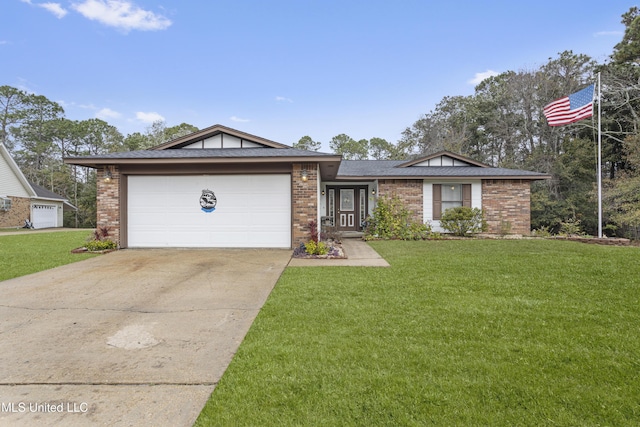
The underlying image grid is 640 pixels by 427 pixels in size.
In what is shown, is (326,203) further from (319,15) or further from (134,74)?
(134,74)

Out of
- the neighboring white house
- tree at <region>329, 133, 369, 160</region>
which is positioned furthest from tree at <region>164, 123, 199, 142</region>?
tree at <region>329, 133, 369, 160</region>

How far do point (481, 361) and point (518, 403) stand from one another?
20.4 inches

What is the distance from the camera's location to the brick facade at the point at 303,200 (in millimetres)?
8656

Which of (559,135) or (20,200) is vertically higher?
(559,135)

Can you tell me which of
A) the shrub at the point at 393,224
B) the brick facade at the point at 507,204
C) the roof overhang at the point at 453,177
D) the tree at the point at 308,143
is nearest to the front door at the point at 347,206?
the roof overhang at the point at 453,177

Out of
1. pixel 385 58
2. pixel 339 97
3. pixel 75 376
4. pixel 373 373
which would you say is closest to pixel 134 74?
pixel 339 97

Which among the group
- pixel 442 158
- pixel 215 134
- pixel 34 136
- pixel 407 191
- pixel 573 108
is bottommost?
pixel 407 191

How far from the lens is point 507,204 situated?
12.7 m

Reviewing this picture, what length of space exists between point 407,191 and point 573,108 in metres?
6.83

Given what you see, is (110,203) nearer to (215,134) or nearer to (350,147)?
(215,134)

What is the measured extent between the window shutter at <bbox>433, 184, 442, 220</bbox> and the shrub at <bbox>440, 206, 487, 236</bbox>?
0.64 m

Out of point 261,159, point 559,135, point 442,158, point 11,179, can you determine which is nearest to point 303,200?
point 261,159

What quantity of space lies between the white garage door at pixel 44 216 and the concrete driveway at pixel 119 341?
73.7 feet

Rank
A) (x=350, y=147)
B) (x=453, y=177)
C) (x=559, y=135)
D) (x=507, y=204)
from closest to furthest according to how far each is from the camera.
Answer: (x=453, y=177) → (x=507, y=204) → (x=559, y=135) → (x=350, y=147)
